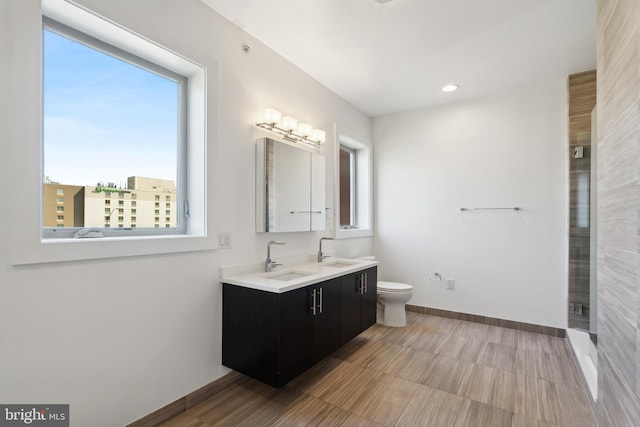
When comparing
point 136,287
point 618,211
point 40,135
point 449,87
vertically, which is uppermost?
point 449,87

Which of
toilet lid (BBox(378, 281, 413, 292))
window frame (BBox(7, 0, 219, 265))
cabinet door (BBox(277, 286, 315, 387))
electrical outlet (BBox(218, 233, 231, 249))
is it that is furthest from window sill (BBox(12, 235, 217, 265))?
toilet lid (BBox(378, 281, 413, 292))

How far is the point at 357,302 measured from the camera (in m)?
2.62

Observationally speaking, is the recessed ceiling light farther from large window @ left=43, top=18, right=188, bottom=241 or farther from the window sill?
the window sill

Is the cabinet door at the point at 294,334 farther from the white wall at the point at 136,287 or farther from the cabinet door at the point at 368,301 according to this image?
the cabinet door at the point at 368,301

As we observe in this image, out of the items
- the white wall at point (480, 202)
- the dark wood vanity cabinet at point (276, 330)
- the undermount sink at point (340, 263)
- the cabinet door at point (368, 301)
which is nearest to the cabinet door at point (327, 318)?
the dark wood vanity cabinet at point (276, 330)

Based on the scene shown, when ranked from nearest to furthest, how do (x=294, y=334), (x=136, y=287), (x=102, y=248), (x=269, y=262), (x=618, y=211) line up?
(x=618, y=211)
(x=102, y=248)
(x=136, y=287)
(x=294, y=334)
(x=269, y=262)

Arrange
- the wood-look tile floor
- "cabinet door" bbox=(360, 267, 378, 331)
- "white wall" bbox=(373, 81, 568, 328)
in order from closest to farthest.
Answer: the wood-look tile floor, "cabinet door" bbox=(360, 267, 378, 331), "white wall" bbox=(373, 81, 568, 328)

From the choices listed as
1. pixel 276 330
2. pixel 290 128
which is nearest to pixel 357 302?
pixel 276 330

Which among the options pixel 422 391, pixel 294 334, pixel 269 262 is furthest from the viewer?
pixel 269 262

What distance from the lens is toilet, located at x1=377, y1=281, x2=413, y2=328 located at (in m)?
3.18

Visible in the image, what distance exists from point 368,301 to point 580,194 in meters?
2.19

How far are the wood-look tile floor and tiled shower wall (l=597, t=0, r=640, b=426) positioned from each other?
515 millimetres

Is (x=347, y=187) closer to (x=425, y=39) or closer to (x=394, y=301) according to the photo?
(x=394, y=301)

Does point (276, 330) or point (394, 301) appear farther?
point (394, 301)
